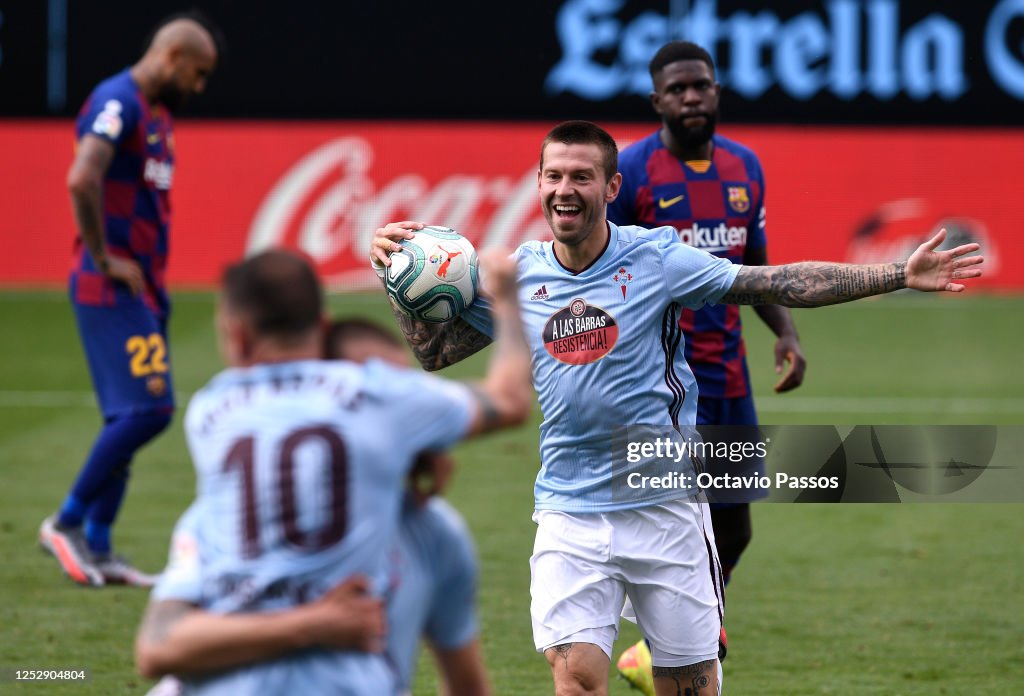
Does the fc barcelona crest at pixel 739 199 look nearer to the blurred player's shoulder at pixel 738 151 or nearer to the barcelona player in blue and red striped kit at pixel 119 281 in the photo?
the blurred player's shoulder at pixel 738 151

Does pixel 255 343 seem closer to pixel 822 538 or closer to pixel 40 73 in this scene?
pixel 822 538

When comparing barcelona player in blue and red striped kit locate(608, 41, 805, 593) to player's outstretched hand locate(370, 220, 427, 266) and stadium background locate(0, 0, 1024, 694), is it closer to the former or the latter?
Answer: player's outstretched hand locate(370, 220, 427, 266)

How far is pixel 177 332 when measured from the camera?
1661 cm

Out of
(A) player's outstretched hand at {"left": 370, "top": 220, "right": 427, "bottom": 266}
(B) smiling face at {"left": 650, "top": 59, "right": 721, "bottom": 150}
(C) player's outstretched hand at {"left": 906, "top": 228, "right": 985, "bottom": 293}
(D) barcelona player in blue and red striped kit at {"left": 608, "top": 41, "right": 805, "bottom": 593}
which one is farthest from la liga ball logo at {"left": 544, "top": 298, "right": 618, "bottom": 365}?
(B) smiling face at {"left": 650, "top": 59, "right": 721, "bottom": 150}

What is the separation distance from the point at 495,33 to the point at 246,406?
17.4m

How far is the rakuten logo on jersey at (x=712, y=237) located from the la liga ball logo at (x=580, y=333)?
67.5 inches

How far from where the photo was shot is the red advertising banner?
1938cm

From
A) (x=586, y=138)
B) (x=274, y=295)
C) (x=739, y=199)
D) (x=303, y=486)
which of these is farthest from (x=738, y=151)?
(x=303, y=486)

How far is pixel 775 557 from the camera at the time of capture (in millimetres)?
8383

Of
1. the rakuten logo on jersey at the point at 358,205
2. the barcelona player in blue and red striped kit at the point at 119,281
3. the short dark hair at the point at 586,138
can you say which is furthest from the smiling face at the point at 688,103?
the rakuten logo on jersey at the point at 358,205

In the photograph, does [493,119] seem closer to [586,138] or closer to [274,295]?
[586,138]

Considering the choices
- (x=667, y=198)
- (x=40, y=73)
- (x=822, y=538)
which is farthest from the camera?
(x=40, y=73)

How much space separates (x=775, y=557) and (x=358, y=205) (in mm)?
11897

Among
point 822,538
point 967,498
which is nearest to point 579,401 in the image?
point 822,538
